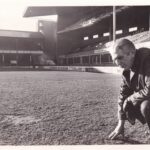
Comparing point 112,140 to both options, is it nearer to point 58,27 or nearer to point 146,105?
point 146,105

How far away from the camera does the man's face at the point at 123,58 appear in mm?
→ 2418

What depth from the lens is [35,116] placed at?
4.06 metres

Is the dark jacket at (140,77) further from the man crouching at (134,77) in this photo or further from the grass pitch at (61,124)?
the grass pitch at (61,124)

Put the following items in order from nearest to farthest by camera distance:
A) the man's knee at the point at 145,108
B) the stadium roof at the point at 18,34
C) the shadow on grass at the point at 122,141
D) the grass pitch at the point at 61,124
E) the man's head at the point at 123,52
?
the man's head at the point at 123,52 → the man's knee at the point at 145,108 → the shadow on grass at the point at 122,141 → the grass pitch at the point at 61,124 → the stadium roof at the point at 18,34

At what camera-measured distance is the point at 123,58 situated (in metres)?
2.45

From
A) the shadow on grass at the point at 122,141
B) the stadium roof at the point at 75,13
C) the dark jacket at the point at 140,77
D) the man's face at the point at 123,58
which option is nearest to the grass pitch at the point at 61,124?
the shadow on grass at the point at 122,141

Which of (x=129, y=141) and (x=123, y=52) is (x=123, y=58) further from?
(x=129, y=141)

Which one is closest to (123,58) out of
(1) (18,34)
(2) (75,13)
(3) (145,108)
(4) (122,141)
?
(3) (145,108)

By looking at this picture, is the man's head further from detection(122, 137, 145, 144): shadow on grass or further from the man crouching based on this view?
detection(122, 137, 145, 144): shadow on grass

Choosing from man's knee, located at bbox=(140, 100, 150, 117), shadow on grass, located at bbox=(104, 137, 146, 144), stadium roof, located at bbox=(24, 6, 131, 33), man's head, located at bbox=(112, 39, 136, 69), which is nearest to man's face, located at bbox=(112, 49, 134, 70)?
man's head, located at bbox=(112, 39, 136, 69)

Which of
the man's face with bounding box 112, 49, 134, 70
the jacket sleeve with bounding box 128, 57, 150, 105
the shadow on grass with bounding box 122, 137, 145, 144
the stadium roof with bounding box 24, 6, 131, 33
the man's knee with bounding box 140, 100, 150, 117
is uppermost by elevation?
the stadium roof with bounding box 24, 6, 131, 33

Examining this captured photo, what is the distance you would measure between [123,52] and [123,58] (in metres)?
0.06

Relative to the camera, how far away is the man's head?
2.41 m
